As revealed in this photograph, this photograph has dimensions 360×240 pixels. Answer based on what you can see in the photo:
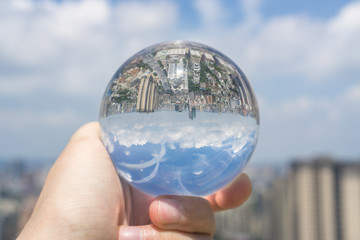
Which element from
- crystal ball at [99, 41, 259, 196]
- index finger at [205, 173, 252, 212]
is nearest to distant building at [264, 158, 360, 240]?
index finger at [205, 173, 252, 212]

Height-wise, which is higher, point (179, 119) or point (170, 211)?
point (179, 119)

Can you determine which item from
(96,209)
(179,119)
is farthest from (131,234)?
(179,119)

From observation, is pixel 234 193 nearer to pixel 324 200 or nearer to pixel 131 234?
pixel 131 234

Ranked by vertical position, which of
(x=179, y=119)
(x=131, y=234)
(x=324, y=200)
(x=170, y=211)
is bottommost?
(x=324, y=200)

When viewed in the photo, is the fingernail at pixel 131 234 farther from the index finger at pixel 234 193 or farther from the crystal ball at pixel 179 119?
the index finger at pixel 234 193

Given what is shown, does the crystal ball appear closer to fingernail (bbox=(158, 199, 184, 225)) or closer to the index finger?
fingernail (bbox=(158, 199, 184, 225))

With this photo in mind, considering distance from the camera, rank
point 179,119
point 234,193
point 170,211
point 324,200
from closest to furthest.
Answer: point 179,119
point 170,211
point 234,193
point 324,200

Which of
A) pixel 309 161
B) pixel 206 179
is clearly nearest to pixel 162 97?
pixel 206 179

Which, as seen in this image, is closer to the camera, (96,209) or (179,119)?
(179,119)
